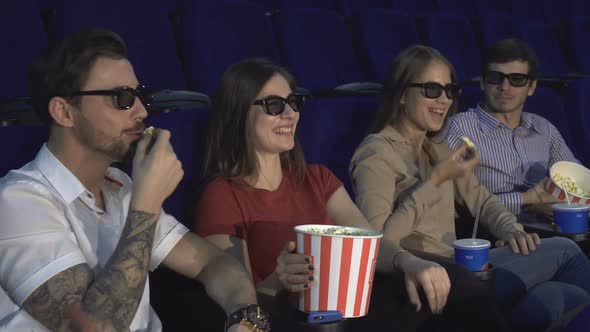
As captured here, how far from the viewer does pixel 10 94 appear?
3.47 ft

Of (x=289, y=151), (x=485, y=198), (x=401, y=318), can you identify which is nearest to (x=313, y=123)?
(x=289, y=151)

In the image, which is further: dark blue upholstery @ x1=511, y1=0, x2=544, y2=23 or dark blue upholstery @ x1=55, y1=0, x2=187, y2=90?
dark blue upholstery @ x1=511, y1=0, x2=544, y2=23

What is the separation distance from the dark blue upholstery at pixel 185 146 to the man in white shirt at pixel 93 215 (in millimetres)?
102

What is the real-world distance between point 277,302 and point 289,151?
299mm

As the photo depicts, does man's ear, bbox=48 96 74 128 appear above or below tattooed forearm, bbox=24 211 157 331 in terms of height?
above

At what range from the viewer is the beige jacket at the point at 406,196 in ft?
3.28

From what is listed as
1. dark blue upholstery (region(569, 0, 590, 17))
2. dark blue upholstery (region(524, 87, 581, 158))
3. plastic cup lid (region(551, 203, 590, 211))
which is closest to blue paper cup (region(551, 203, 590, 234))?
plastic cup lid (region(551, 203, 590, 211))

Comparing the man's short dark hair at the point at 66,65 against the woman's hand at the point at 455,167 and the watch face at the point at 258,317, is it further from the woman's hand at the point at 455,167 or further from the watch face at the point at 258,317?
the woman's hand at the point at 455,167

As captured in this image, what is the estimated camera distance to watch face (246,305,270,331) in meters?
0.69

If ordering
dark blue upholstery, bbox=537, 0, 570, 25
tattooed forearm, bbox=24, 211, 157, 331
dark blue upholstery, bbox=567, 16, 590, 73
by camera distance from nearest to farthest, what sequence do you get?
tattooed forearm, bbox=24, 211, 157, 331, dark blue upholstery, bbox=567, 16, 590, 73, dark blue upholstery, bbox=537, 0, 570, 25

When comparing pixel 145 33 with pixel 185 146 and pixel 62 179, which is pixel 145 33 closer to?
pixel 185 146

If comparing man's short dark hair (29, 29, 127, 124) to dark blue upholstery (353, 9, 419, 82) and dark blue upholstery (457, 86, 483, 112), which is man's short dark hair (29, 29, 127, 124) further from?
dark blue upholstery (353, 9, 419, 82)

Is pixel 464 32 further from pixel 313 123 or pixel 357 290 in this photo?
pixel 357 290

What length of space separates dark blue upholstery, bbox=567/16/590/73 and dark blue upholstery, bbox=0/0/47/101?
1.66 meters
